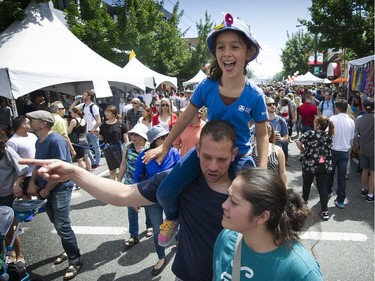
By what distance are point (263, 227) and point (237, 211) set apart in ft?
0.47

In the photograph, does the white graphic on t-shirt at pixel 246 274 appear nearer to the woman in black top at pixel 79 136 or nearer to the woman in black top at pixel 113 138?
the woman in black top at pixel 113 138

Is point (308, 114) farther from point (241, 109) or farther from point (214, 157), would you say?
point (214, 157)

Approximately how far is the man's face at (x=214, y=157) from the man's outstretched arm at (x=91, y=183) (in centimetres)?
48

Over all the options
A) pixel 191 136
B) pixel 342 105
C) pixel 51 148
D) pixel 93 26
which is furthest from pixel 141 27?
pixel 51 148

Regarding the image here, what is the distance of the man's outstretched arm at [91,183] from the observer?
4.90 feet

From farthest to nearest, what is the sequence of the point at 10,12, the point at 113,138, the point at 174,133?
the point at 10,12 < the point at 113,138 < the point at 174,133

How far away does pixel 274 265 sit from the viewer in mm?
1196

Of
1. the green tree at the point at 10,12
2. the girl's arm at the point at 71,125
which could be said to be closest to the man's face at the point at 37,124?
the girl's arm at the point at 71,125

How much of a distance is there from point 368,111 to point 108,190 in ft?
18.3

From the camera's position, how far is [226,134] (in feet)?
5.15

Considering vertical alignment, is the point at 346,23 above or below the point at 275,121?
above

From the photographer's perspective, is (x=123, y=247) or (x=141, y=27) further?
(x=141, y=27)

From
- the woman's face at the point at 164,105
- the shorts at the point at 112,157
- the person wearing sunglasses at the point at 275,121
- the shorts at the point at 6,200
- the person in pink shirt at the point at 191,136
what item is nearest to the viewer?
the shorts at the point at 6,200

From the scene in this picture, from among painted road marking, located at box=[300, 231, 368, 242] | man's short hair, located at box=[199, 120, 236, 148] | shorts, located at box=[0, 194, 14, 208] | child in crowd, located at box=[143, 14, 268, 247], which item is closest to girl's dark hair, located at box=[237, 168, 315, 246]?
man's short hair, located at box=[199, 120, 236, 148]
